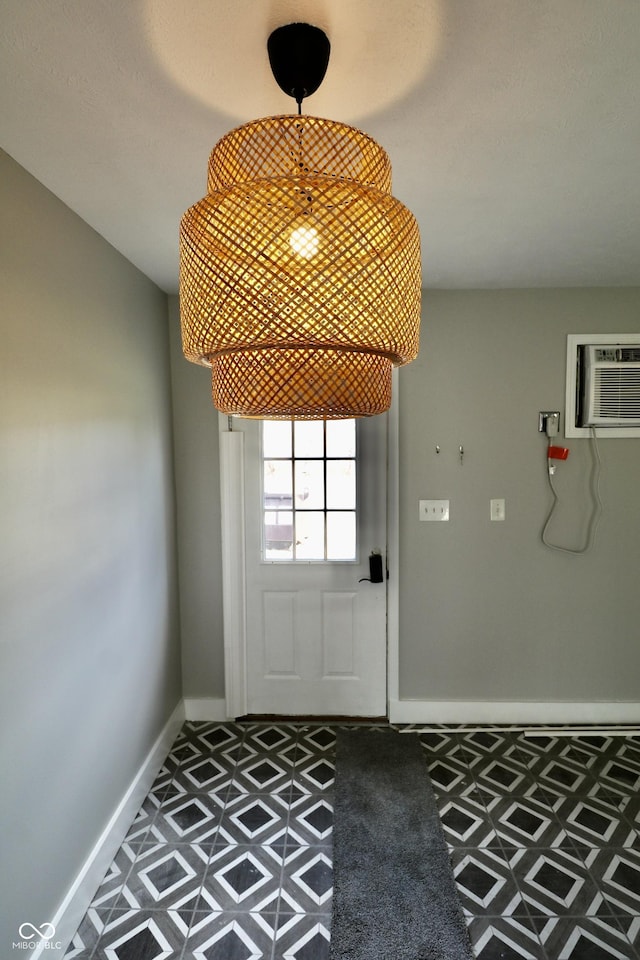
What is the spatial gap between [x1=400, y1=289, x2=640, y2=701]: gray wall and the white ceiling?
90 centimetres

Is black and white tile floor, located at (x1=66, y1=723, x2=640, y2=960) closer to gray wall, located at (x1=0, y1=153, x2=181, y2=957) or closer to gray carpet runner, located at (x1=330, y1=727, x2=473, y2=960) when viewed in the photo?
gray carpet runner, located at (x1=330, y1=727, x2=473, y2=960)

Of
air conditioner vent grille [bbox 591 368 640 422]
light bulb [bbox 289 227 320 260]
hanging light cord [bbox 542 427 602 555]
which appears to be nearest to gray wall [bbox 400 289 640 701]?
hanging light cord [bbox 542 427 602 555]

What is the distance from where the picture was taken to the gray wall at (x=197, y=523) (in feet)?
9.08

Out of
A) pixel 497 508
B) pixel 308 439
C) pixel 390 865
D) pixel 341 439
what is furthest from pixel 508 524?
pixel 390 865

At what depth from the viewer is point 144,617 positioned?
2.38 m

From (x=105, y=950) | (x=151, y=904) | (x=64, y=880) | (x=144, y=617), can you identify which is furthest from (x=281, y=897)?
(x=144, y=617)

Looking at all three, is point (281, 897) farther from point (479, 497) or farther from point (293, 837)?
point (479, 497)

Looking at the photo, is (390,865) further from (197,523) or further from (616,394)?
(616,394)

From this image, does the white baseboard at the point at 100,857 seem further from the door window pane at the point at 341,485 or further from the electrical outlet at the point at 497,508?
the electrical outlet at the point at 497,508

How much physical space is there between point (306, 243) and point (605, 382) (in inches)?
95.0

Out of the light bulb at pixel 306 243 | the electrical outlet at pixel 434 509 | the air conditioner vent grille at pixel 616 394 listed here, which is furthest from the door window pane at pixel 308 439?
the light bulb at pixel 306 243

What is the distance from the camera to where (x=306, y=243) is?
728 millimetres

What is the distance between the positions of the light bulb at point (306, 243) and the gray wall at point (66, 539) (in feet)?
3.30

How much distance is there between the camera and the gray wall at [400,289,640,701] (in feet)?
8.86
